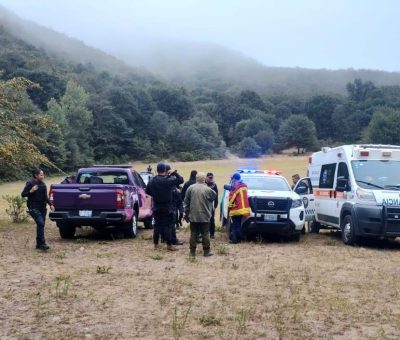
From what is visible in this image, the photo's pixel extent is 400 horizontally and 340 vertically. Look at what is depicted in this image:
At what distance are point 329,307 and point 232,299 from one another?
120 centimetres

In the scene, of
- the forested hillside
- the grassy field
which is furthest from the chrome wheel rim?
the forested hillside

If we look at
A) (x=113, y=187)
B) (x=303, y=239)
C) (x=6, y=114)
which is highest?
(x=6, y=114)

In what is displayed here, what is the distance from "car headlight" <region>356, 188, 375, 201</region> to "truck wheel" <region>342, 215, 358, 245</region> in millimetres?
560

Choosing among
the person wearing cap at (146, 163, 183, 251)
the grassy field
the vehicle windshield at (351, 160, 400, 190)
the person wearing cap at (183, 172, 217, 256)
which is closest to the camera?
the grassy field

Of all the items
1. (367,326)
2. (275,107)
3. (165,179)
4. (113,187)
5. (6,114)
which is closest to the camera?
(367,326)

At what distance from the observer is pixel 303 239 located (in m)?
14.0

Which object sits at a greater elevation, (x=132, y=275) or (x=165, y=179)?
(x=165, y=179)

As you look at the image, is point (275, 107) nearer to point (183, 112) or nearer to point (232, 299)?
point (183, 112)

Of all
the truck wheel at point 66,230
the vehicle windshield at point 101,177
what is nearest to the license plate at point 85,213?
the truck wheel at point 66,230

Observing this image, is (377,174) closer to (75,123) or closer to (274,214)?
(274,214)

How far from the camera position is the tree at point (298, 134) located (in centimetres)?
10206

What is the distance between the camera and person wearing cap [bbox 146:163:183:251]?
10742 mm

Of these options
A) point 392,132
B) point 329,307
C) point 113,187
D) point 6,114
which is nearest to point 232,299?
point 329,307

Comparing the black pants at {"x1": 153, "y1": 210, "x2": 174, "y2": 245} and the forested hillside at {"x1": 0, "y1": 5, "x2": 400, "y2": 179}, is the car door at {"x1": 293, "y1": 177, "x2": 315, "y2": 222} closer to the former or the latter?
the black pants at {"x1": 153, "y1": 210, "x2": 174, "y2": 245}
